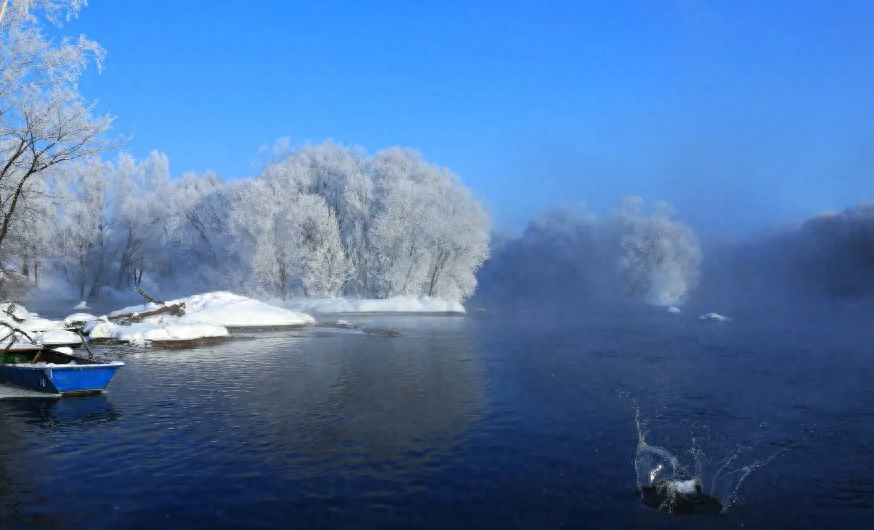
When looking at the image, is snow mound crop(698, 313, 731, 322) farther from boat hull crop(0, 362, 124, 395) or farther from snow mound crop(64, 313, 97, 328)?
boat hull crop(0, 362, 124, 395)

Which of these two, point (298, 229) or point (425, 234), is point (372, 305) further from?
point (298, 229)

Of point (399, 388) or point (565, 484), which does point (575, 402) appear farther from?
point (565, 484)

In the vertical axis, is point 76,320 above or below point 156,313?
below

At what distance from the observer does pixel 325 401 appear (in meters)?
17.7

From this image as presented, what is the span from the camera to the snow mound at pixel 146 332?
3002 centimetres

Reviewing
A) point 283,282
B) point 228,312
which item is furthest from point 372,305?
point 228,312

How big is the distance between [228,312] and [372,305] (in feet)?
69.4

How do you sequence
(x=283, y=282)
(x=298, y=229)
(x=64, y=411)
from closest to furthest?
(x=64, y=411), (x=298, y=229), (x=283, y=282)

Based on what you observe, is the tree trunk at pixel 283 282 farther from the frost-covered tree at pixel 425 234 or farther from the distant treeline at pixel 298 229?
the frost-covered tree at pixel 425 234

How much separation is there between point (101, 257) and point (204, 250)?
13.3m

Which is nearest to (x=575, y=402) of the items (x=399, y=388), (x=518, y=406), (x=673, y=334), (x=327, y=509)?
(x=518, y=406)

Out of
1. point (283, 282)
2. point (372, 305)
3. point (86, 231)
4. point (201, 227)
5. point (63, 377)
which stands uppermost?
point (201, 227)

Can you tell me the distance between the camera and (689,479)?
11047mm

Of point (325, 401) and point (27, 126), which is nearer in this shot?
point (325, 401)
